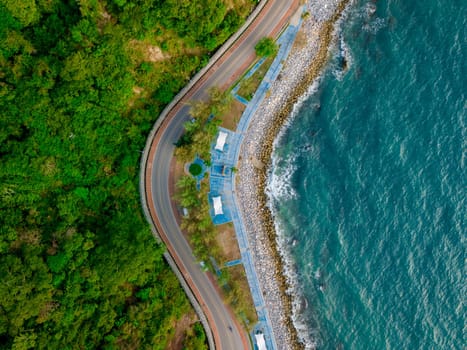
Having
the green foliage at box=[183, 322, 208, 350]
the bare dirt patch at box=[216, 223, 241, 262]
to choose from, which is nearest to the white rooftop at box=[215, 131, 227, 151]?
the bare dirt patch at box=[216, 223, 241, 262]

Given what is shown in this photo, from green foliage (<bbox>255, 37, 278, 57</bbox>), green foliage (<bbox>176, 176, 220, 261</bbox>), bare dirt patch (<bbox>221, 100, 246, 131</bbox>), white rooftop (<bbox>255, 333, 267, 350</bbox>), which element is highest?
green foliage (<bbox>255, 37, 278, 57</bbox>)

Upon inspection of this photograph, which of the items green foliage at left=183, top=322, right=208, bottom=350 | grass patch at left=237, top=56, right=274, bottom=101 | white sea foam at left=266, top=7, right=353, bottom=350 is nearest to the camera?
green foliage at left=183, top=322, right=208, bottom=350

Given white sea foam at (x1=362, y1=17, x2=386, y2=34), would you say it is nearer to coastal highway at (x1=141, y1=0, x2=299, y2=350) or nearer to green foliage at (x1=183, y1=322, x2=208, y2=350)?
coastal highway at (x1=141, y1=0, x2=299, y2=350)

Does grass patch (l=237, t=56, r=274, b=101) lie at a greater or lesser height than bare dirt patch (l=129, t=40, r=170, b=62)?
lesser

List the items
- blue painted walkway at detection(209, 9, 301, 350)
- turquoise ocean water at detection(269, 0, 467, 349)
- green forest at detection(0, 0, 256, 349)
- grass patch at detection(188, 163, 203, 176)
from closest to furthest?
green forest at detection(0, 0, 256, 349)
grass patch at detection(188, 163, 203, 176)
blue painted walkway at detection(209, 9, 301, 350)
turquoise ocean water at detection(269, 0, 467, 349)

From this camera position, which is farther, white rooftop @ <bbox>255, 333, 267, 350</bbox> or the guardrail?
white rooftop @ <bbox>255, 333, 267, 350</bbox>

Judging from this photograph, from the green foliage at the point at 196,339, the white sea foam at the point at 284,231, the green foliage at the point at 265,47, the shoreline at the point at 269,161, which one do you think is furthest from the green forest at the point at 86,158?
the white sea foam at the point at 284,231

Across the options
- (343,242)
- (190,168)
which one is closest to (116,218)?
(190,168)

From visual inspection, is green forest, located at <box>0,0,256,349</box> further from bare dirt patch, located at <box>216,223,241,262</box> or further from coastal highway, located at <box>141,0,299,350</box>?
bare dirt patch, located at <box>216,223,241,262</box>
